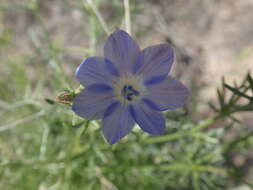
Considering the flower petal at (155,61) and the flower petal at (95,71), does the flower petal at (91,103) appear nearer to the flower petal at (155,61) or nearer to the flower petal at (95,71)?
the flower petal at (95,71)

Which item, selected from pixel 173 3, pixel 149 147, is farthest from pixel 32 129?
pixel 173 3

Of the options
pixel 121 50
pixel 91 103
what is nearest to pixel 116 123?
pixel 91 103

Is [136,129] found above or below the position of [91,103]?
below

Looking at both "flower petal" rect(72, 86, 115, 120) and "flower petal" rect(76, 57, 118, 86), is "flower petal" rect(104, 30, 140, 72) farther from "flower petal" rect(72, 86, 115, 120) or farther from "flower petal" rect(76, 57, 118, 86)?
"flower petal" rect(72, 86, 115, 120)

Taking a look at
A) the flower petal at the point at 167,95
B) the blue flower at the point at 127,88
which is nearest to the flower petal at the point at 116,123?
the blue flower at the point at 127,88

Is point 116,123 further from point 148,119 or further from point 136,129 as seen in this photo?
point 136,129

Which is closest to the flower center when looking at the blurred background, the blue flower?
the blue flower
